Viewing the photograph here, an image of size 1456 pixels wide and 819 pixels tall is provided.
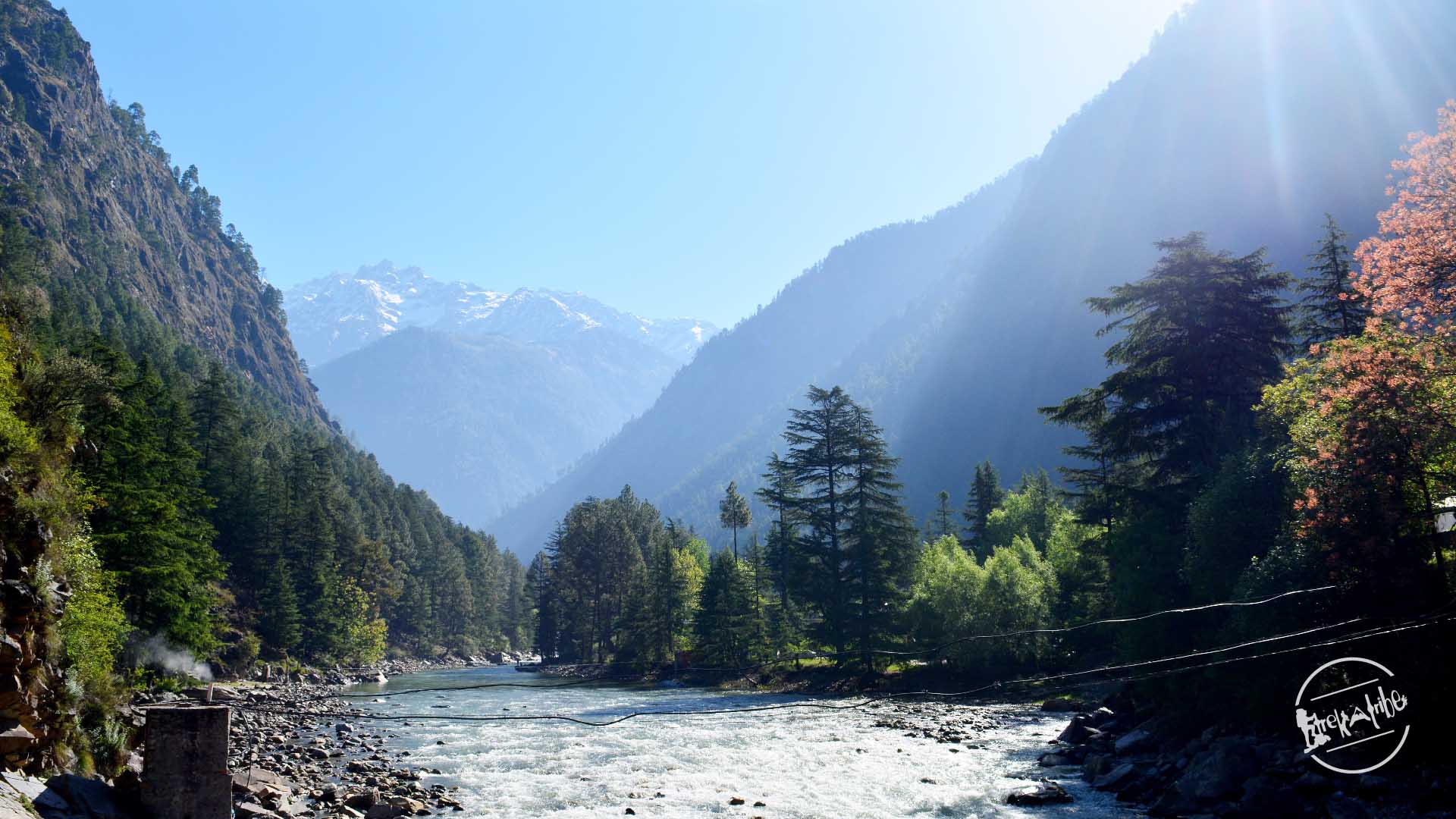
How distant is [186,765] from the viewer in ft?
45.8

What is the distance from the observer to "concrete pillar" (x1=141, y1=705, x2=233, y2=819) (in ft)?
45.3

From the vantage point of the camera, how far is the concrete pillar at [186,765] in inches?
544

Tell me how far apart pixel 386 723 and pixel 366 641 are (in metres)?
45.7

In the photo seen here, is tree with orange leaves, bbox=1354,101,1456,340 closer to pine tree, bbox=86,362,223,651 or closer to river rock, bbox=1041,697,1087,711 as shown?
river rock, bbox=1041,697,1087,711

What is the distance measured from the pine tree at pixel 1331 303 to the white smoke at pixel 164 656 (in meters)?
52.3

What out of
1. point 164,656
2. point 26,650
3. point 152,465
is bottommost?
point 164,656

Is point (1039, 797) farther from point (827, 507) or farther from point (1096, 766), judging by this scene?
point (827, 507)

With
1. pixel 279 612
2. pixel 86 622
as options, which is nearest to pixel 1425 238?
pixel 86 622

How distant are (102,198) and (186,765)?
573 ft

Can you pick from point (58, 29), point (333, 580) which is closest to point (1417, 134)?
point (333, 580)

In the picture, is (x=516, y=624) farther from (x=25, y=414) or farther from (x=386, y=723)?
(x=25, y=414)

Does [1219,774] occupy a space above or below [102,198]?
below

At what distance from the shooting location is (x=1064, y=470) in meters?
38.2

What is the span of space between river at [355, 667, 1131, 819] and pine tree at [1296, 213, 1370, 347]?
20.2m
